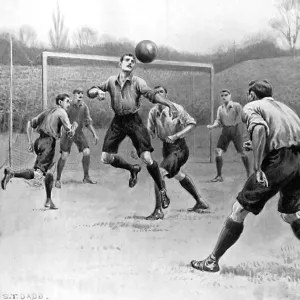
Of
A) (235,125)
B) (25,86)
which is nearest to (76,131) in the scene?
(25,86)

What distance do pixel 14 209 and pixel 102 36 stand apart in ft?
4.67

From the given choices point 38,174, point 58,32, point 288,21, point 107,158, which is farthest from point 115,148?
point 288,21

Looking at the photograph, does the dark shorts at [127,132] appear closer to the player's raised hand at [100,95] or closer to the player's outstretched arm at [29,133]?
the player's raised hand at [100,95]

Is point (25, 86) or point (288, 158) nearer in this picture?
point (288, 158)

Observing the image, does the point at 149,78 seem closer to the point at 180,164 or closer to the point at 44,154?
the point at 180,164

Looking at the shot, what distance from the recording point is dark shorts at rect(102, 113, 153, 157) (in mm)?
3533

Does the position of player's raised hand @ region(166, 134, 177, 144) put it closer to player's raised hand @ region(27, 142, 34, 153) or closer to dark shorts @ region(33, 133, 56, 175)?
dark shorts @ region(33, 133, 56, 175)

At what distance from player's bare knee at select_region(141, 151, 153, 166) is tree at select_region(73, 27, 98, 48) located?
0.89 metres

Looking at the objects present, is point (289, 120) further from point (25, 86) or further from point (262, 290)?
point (25, 86)

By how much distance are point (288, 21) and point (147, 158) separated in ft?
4.74

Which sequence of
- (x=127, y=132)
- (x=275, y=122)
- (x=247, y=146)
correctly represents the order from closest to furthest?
(x=275, y=122) → (x=247, y=146) → (x=127, y=132)

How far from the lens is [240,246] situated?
3.46 m

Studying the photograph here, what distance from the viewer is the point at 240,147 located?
138 inches

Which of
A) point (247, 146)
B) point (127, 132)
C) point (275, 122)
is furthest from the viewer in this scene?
point (127, 132)
